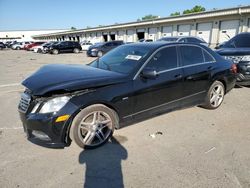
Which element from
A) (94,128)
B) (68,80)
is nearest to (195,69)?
(94,128)

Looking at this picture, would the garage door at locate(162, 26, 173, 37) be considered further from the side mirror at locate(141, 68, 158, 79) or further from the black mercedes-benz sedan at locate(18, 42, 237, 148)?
the side mirror at locate(141, 68, 158, 79)

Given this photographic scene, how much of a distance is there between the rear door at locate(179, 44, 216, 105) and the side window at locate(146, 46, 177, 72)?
0.71 ft

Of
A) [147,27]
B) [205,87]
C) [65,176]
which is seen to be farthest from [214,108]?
[147,27]

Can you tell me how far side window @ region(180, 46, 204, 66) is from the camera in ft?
13.7

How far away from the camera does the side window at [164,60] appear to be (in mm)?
3715

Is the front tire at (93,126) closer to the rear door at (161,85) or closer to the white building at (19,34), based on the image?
the rear door at (161,85)

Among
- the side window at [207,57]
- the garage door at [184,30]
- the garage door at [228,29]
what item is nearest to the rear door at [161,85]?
the side window at [207,57]

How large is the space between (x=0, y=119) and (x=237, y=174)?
4556mm

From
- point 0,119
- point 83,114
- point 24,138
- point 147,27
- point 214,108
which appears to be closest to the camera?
point 83,114

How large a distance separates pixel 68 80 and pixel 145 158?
1.64 metres

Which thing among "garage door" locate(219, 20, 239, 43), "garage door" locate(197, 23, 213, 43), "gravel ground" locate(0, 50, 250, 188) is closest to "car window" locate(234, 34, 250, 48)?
"gravel ground" locate(0, 50, 250, 188)

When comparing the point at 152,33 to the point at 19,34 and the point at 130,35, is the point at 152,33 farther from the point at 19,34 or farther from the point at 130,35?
the point at 19,34

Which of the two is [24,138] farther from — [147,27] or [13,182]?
[147,27]

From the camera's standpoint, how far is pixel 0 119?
441 cm
